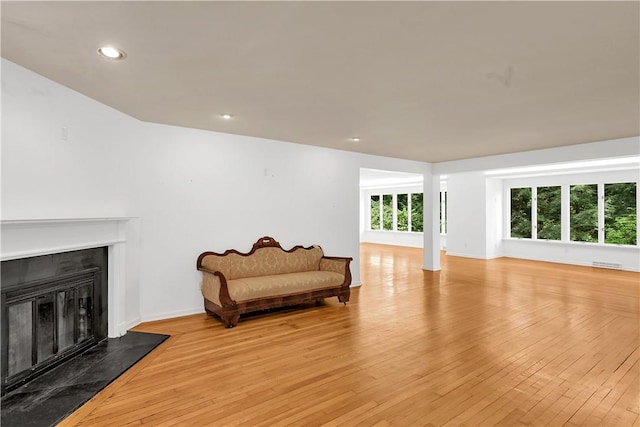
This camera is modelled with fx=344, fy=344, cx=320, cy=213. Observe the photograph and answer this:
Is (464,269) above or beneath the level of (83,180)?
beneath

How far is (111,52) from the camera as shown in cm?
242

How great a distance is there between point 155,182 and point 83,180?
98cm

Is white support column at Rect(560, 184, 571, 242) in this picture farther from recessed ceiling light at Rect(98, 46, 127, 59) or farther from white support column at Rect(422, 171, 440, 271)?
recessed ceiling light at Rect(98, 46, 127, 59)

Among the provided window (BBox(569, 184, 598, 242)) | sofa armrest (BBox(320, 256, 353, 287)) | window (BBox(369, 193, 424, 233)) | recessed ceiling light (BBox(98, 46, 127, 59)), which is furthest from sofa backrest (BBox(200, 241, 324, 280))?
window (BBox(369, 193, 424, 233))

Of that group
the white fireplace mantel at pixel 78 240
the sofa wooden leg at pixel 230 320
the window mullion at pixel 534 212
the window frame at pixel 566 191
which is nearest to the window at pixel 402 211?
the window frame at pixel 566 191

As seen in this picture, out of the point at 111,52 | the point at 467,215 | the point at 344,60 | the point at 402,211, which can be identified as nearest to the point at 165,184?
the point at 111,52

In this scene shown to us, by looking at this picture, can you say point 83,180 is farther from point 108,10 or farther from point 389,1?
point 389,1

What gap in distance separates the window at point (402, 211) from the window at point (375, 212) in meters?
1.05

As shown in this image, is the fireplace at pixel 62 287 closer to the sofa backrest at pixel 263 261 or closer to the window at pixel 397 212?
the sofa backrest at pixel 263 261

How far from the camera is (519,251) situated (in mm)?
9758

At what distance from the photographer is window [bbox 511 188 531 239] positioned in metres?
9.68

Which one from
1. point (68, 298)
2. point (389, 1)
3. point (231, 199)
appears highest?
point (389, 1)

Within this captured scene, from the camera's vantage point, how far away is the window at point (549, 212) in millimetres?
9008

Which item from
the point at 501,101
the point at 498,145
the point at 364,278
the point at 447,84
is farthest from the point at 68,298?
the point at 498,145
